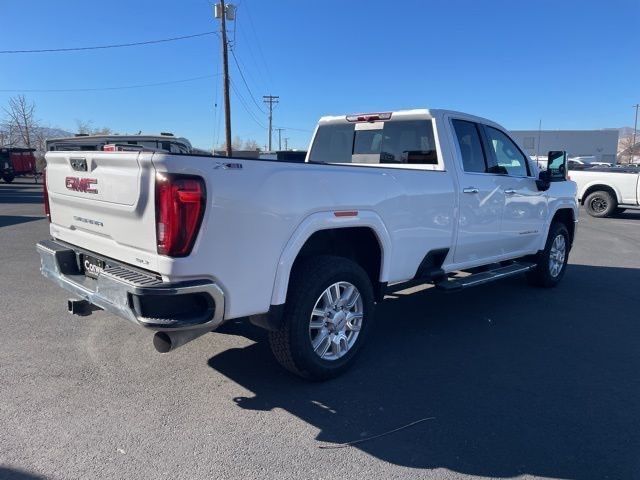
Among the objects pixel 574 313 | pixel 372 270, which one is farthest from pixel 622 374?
pixel 372 270

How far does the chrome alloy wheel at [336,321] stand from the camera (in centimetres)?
364

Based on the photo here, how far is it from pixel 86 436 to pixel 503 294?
5.16m

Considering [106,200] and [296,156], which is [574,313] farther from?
[106,200]

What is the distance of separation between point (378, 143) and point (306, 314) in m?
2.47

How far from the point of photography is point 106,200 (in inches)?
125

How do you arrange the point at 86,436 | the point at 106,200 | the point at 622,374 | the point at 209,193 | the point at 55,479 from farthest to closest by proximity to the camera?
the point at 622,374, the point at 106,200, the point at 86,436, the point at 209,193, the point at 55,479

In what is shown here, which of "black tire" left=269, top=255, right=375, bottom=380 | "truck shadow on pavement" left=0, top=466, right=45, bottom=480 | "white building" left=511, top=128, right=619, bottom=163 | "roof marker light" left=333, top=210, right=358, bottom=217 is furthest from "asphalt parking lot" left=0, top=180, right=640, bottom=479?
"white building" left=511, top=128, right=619, bottom=163

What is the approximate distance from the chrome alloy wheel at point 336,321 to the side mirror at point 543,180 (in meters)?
3.37

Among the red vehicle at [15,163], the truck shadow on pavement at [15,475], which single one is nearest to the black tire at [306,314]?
the truck shadow on pavement at [15,475]

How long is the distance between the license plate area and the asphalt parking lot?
82 centimetres

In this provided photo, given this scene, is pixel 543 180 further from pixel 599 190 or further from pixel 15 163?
pixel 15 163

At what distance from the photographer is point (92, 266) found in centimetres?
350

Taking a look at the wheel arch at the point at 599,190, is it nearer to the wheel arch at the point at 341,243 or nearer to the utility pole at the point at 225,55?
the wheel arch at the point at 341,243

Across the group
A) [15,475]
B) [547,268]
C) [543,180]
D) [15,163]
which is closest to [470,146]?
[543,180]
